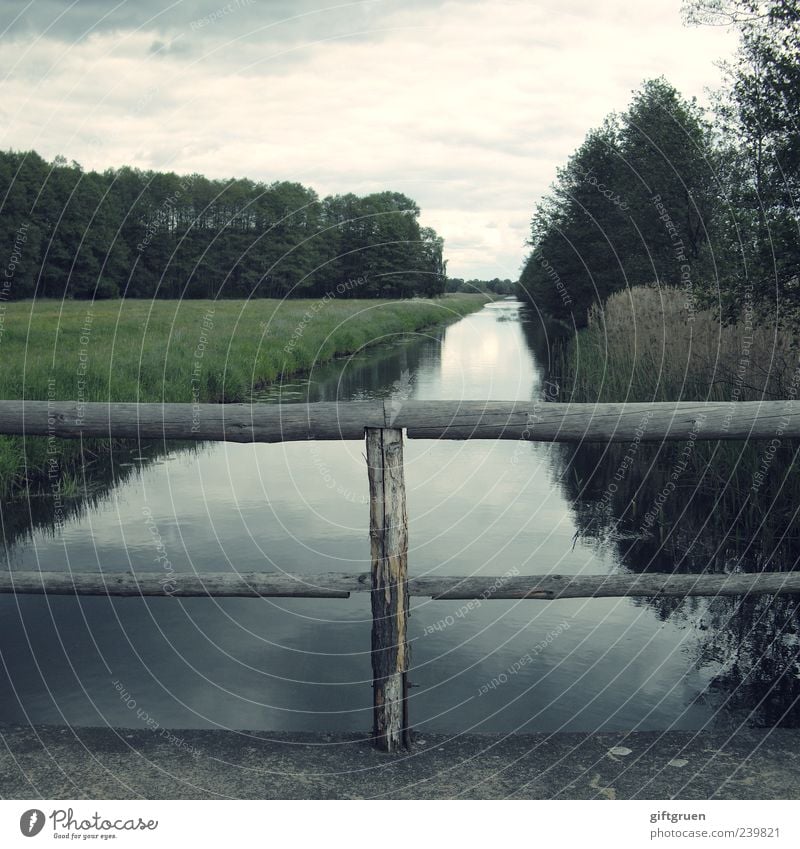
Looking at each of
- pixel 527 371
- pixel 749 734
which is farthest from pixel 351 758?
pixel 527 371

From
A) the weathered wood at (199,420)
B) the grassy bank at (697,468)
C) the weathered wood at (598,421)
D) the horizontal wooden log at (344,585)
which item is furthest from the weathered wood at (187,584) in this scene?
the grassy bank at (697,468)

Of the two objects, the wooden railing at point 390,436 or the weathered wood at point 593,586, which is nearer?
the wooden railing at point 390,436

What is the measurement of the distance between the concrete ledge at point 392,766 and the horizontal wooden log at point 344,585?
2.23ft

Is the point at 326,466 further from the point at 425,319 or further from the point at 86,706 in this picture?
the point at 425,319

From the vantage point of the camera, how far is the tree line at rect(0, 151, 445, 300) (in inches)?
1009

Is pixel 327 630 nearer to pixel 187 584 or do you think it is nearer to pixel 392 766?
pixel 187 584

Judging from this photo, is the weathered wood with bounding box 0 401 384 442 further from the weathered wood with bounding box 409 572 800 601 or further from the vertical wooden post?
the weathered wood with bounding box 409 572 800 601

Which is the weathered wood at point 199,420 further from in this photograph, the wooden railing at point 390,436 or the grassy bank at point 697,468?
the grassy bank at point 697,468

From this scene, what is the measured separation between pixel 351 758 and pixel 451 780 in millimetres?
490

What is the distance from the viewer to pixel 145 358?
18.3 metres

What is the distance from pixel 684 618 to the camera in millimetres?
7453

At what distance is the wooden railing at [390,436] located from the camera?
4.10 metres

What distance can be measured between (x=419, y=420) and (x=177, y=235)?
149ft

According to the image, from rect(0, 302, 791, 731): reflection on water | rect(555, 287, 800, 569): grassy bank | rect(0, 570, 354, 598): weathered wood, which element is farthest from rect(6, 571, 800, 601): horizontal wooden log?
rect(555, 287, 800, 569): grassy bank
